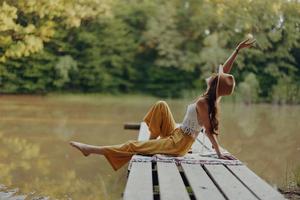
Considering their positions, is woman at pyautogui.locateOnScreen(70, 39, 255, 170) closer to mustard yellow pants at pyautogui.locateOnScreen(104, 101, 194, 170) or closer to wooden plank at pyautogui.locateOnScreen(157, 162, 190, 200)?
mustard yellow pants at pyautogui.locateOnScreen(104, 101, 194, 170)

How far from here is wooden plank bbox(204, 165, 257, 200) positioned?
2.98m

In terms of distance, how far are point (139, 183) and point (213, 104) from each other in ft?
3.79

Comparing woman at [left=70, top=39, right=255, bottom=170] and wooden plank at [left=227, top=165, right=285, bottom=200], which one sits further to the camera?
A: woman at [left=70, top=39, right=255, bottom=170]

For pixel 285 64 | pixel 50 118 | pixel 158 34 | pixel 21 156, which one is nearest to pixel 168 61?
pixel 158 34

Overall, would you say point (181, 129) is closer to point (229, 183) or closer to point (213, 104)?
point (213, 104)

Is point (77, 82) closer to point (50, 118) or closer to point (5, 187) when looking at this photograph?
point (50, 118)

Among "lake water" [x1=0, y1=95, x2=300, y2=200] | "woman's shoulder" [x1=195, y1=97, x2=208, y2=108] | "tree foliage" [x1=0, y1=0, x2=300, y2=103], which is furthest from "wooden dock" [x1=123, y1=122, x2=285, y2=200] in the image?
"tree foliage" [x1=0, y1=0, x2=300, y2=103]

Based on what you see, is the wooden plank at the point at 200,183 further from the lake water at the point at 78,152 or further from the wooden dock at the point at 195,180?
the lake water at the point at 78,152

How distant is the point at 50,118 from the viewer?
10969 mm

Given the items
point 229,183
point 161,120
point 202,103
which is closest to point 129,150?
point 161,120

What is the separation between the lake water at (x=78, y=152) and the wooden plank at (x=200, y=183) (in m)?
1.01

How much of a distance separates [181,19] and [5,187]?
1655cm

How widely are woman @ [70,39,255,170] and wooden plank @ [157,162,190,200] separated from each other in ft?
1.06

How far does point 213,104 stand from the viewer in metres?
4.06
